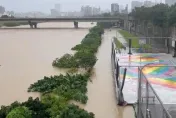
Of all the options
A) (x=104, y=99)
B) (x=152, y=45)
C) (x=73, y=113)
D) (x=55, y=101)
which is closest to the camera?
(x=73, y=113)

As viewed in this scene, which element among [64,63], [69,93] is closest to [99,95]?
[69,93]

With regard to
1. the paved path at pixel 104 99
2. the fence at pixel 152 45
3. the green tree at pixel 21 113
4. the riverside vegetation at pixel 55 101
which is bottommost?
the paved path at pixel 104 99

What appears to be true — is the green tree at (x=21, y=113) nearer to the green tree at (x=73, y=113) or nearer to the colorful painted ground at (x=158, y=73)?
the green tree at (x=73, y=113)

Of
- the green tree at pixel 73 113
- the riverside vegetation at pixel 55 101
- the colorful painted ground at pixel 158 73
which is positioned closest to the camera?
the green tree at pixel 73 113

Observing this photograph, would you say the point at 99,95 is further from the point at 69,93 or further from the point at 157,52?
the point at 157,52

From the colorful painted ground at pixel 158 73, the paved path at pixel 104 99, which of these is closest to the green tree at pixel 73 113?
the paved path at pixel 104 99

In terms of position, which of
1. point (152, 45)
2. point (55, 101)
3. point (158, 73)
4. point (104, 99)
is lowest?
point (104, 99)

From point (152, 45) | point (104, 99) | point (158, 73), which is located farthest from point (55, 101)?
point (152, 45)

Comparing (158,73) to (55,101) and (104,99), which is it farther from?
(55,101)

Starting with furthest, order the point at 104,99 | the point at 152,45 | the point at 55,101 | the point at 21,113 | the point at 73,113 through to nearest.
Answer: the point at 152,45 → the point at 104,99 → the point at 55,101 → the point at 73,113 → the point at 21,113

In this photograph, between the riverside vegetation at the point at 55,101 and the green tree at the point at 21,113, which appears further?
the riverside vegetation at the point at 55,101

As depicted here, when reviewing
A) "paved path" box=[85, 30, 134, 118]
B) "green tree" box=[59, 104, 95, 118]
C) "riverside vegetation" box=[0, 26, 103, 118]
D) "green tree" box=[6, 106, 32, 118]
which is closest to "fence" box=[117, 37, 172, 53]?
"paved path" box=[85, 30, 134, 118]
